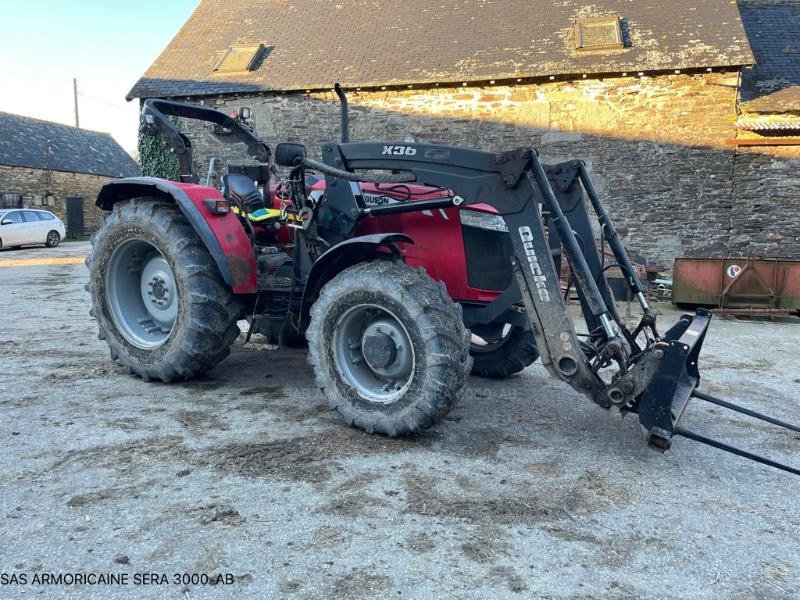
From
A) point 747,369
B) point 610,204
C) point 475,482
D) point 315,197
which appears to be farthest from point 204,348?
point 610,204

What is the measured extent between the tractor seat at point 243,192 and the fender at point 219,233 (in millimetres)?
423

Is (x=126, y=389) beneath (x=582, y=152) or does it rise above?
beneath

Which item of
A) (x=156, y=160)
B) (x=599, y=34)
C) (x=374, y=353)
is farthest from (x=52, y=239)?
(x=374, y=353)

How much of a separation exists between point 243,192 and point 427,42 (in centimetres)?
1152

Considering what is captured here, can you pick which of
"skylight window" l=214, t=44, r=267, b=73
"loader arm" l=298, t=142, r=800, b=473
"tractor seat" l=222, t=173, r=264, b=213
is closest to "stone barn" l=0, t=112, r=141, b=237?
"skylight window" l=214, t=44, r=267, b=73

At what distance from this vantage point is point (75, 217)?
31.4m

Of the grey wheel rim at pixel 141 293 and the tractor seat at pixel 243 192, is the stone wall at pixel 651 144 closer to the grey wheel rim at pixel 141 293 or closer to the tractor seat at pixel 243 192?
the tractor seat at pixel 243 192

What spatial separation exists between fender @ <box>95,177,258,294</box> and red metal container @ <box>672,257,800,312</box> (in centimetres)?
809

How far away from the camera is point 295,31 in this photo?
1722 cm

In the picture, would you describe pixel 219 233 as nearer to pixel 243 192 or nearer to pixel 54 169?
pixel 243 192

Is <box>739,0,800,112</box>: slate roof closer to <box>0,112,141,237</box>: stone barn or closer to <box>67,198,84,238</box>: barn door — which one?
<box>0,112,141,237</box>: stone barn

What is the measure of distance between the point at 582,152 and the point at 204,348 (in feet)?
36.8

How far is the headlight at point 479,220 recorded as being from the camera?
453 cm

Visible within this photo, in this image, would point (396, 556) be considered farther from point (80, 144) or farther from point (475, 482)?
point (80, 144)
